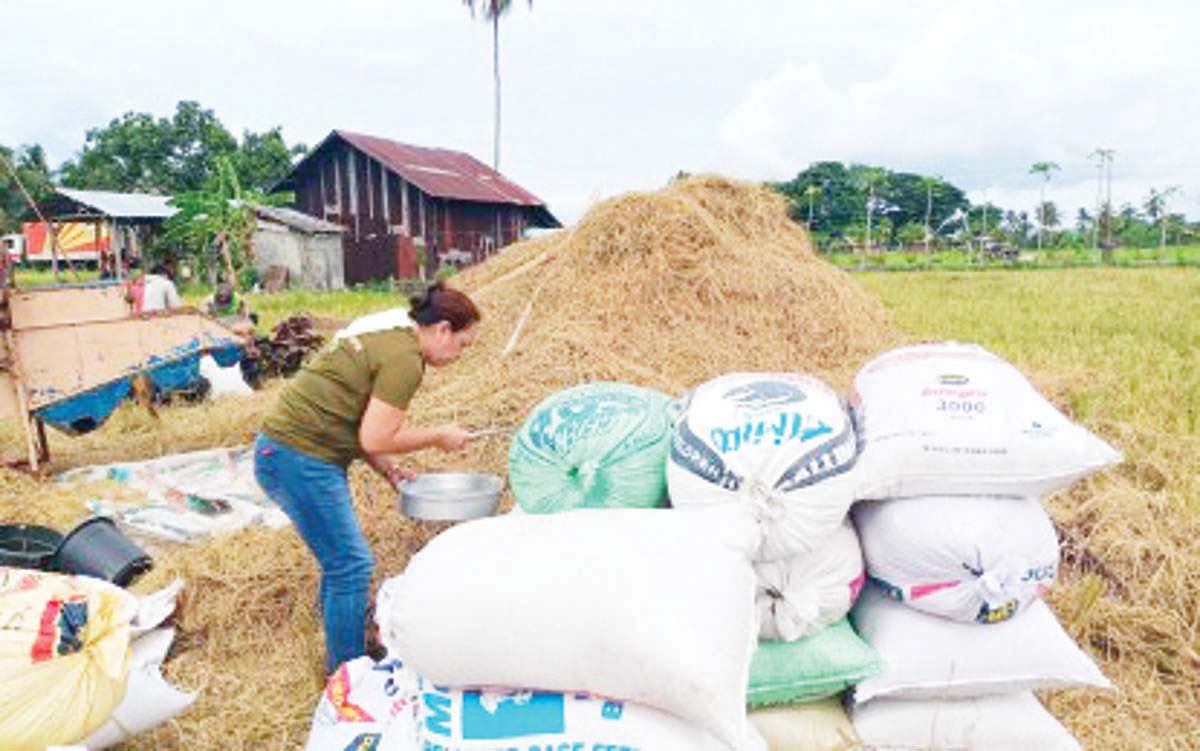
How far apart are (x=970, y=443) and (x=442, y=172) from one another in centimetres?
2193

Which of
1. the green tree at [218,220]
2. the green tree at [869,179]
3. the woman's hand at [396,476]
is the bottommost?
the woman's hand at [396,476]

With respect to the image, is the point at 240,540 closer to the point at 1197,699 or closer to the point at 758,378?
the point at 758,378

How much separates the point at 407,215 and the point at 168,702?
63.9 ft

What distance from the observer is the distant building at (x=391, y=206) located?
2053 cm

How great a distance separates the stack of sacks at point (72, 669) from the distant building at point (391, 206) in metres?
18.8

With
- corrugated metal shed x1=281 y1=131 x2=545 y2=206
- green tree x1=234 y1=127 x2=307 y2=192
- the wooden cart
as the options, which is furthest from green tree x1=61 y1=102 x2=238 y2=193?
the wooden cart

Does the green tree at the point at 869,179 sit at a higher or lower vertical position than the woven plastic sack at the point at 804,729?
higher

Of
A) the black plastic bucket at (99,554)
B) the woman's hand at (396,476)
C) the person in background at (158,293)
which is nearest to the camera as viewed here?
the woman's hand at (396,476)

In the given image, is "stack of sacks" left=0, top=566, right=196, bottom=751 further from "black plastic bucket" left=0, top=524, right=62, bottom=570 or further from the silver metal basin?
"black plastic bucket" left=0, top=524, right=62, bottom=570

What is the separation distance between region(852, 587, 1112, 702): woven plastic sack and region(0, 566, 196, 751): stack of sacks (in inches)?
67.9

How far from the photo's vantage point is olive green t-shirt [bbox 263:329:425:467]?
2.18m

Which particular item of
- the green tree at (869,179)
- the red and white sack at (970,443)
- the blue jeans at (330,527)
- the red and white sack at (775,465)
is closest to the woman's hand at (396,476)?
the blue jeans at (330,527)

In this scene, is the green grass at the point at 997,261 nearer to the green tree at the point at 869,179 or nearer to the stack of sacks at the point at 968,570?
the green tree at the point at 869,179

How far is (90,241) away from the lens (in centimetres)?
2566
